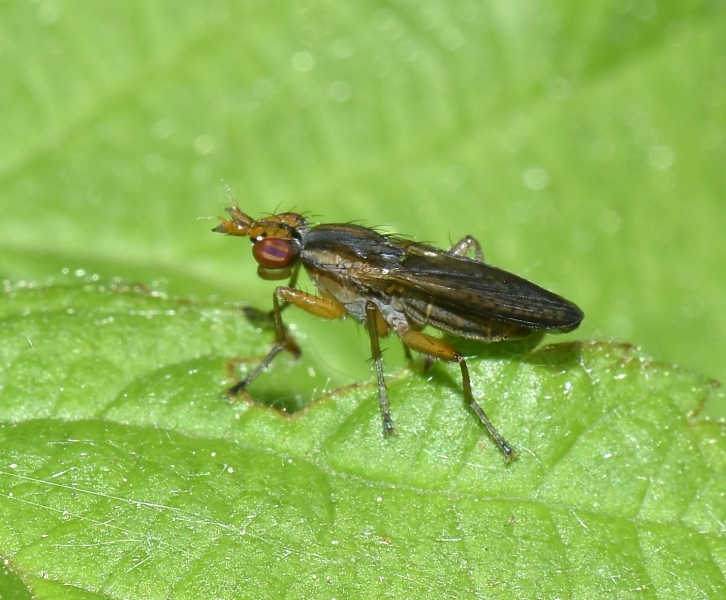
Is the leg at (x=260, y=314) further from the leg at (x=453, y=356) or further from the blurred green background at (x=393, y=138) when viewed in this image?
the blurred green background at (x=393, y=138)

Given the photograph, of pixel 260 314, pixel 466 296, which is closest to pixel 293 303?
pixel 260 314

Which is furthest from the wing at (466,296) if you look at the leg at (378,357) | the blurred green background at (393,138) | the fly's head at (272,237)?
the blurred green background at (393,138)

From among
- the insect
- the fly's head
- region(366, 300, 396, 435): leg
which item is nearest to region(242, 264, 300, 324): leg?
the insect

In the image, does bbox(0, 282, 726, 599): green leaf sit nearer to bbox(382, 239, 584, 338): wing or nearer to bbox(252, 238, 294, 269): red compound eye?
bbox(382, 239, 584, 338): wing

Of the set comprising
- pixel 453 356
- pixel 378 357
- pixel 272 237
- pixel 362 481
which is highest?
pixel 272 237

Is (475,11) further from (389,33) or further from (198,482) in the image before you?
(198,482)

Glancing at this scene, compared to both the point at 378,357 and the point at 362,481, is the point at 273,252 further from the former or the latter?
the point at 362,481
